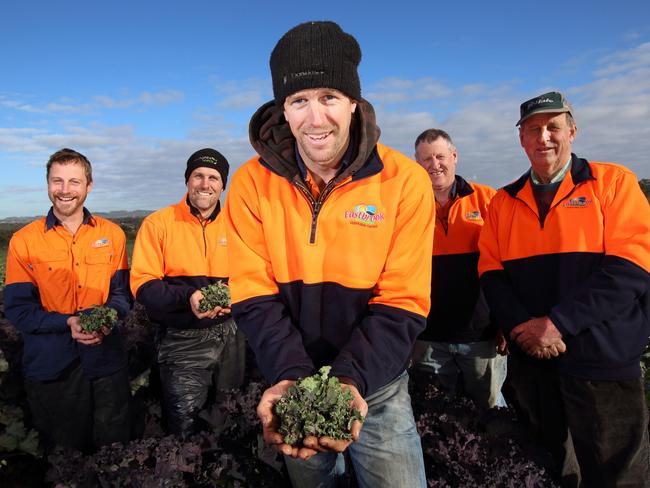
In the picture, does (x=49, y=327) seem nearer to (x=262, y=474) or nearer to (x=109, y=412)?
(x=109, y=412)

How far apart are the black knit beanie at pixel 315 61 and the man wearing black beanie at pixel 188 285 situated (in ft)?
8.98

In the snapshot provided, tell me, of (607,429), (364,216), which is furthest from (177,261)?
(607,429)

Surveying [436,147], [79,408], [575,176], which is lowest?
[79,408]

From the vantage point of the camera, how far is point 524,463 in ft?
12.0

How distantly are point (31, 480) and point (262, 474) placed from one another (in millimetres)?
2987

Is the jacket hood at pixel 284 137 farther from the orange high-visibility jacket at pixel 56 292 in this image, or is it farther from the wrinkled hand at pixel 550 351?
the orange high-visibility jacket at pixel 56 292

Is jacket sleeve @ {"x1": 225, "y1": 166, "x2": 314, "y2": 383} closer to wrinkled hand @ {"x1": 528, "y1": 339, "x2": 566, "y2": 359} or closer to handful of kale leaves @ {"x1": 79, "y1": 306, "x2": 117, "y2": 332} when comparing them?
wrinkled hand @ {"x1": 528, "y1": 339, "x2": 566, "y2": 359}

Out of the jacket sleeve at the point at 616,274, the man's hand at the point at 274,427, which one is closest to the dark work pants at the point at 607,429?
the jacket sleeve at the point at 616,274

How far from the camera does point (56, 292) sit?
15.7 ft

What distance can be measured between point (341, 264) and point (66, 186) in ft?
11.1

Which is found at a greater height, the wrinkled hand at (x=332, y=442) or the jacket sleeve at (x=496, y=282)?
the jacket sleeve at (x=496, y=282)

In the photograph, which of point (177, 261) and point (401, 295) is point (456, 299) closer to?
point (401, 295)

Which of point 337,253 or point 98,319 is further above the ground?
point 337,253

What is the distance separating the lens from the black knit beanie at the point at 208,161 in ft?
17.4
